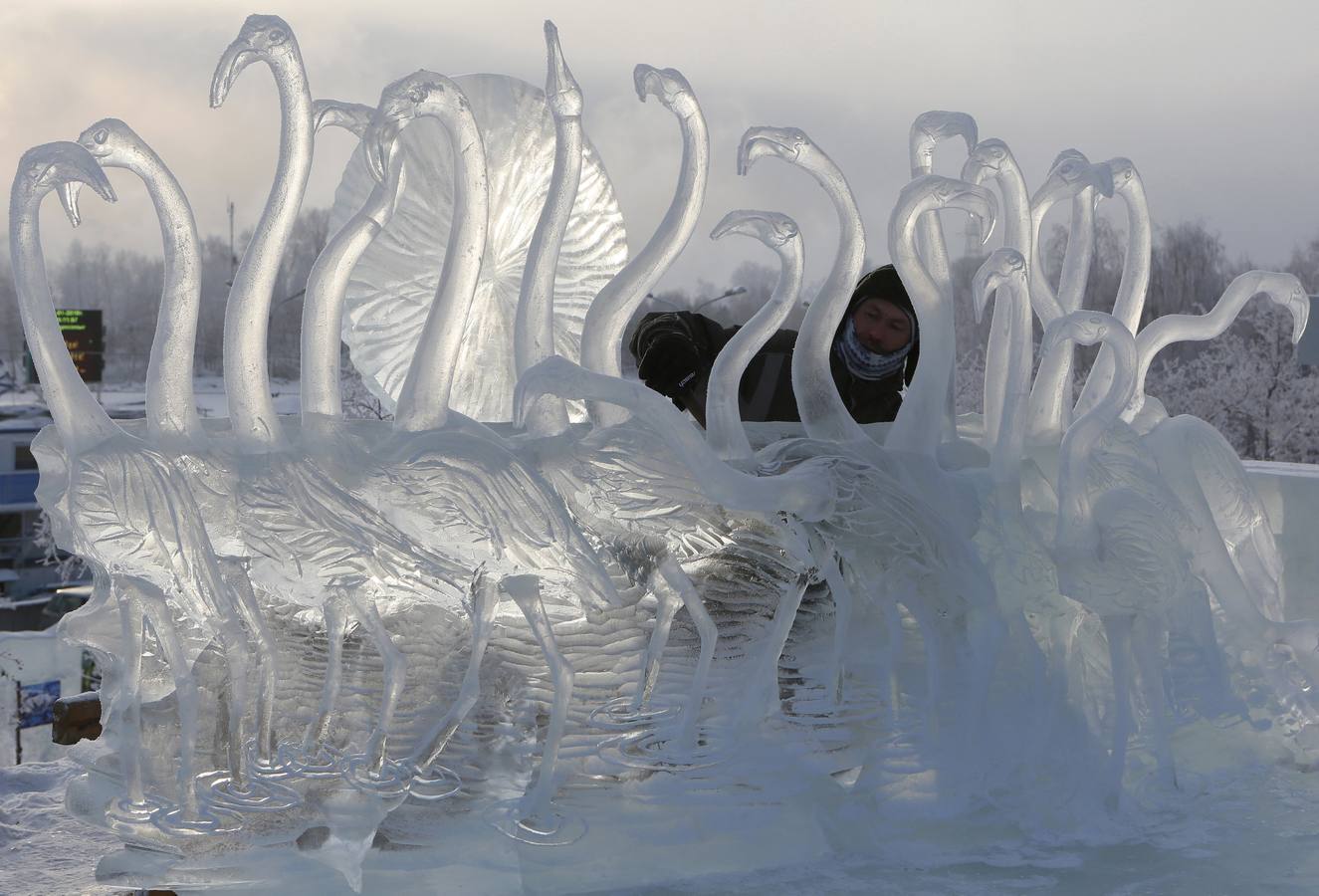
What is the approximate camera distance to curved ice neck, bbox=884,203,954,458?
2.61 metres

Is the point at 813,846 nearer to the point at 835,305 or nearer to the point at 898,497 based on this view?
the point at 898,497

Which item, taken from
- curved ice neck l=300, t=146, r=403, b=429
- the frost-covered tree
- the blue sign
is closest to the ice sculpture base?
curved ice neck l=300, t=146, r=403, b=429

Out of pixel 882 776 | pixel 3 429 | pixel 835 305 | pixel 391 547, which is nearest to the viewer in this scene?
pixel 391 547

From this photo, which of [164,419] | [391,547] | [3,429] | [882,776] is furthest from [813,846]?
[3,429]

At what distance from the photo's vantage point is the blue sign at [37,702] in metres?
5.10

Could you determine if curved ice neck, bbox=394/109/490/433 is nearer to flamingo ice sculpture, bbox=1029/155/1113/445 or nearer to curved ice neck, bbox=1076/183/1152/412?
flamingo ice sculpture, bbox=1029/155/1113/445

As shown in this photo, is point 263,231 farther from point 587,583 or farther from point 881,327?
point 881,327

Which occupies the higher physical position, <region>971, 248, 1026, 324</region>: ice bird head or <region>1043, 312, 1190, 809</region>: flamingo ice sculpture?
<region>971, 248, 1026, 324</region>: ice bird head

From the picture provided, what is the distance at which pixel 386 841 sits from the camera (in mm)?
2285

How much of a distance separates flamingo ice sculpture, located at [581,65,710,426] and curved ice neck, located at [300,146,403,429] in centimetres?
47

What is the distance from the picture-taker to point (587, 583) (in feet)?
7.59

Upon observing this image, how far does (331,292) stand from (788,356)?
67.3 inches

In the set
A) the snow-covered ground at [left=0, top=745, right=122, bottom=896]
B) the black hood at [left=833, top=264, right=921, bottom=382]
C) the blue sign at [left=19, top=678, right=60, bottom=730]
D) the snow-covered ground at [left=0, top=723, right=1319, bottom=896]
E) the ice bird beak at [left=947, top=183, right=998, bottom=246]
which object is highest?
the ice bird beak at [left=947, top=183, right=998, bottom=246]

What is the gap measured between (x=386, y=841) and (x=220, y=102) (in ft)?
4.50
